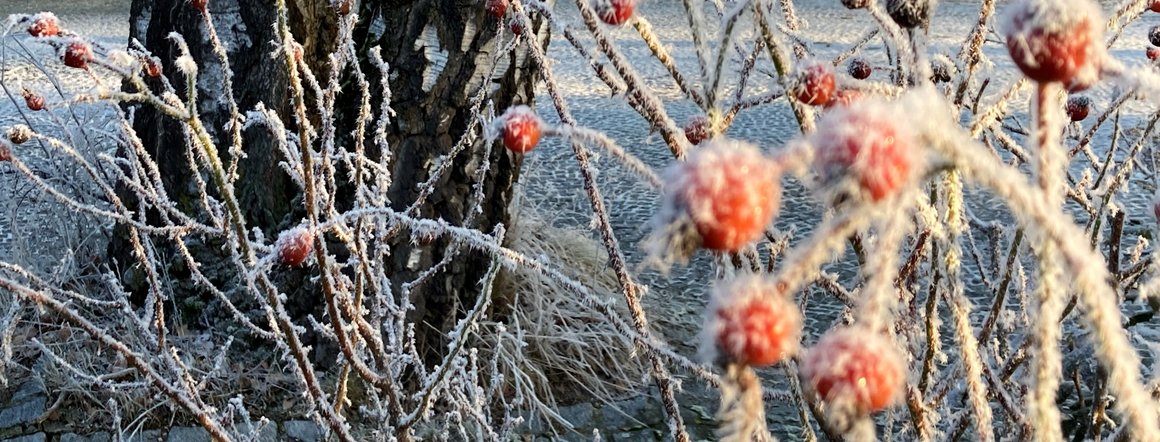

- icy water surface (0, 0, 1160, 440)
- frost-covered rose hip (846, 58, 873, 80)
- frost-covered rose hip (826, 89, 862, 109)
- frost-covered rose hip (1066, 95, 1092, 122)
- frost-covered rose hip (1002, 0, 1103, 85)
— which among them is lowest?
icy water surface (0, 0, 1160, 440)

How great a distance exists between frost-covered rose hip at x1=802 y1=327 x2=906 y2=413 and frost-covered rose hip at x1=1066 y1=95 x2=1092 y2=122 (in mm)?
967

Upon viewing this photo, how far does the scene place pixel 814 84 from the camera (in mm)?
656

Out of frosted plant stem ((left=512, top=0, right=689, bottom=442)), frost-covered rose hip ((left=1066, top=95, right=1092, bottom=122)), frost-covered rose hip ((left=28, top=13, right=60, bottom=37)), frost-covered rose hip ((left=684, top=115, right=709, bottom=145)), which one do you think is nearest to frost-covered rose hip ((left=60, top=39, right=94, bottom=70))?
frost-covered rose hip ((left=28, top=13, right=60, bottom=37))

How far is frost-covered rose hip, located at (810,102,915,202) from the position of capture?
0.97 feet

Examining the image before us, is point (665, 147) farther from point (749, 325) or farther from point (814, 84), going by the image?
point (749, 325)

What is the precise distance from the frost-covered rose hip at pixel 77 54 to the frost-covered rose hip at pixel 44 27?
0.05 m

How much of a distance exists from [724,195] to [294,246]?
0.64 meters

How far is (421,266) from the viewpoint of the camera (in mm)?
2012

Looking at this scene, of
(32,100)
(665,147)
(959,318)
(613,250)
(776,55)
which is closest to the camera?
(959,318)

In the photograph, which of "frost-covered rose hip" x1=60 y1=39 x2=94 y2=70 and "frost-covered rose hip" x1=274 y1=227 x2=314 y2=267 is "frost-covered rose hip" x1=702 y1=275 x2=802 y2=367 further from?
"frost-covered rose hip" x1=60 y1=39 x2=94 y2=70

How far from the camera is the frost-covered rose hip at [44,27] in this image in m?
1.11

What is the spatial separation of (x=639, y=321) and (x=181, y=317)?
1602 mm

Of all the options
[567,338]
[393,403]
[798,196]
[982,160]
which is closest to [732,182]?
[982,160]

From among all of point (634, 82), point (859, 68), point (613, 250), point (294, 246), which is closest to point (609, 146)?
point (634, 82)
